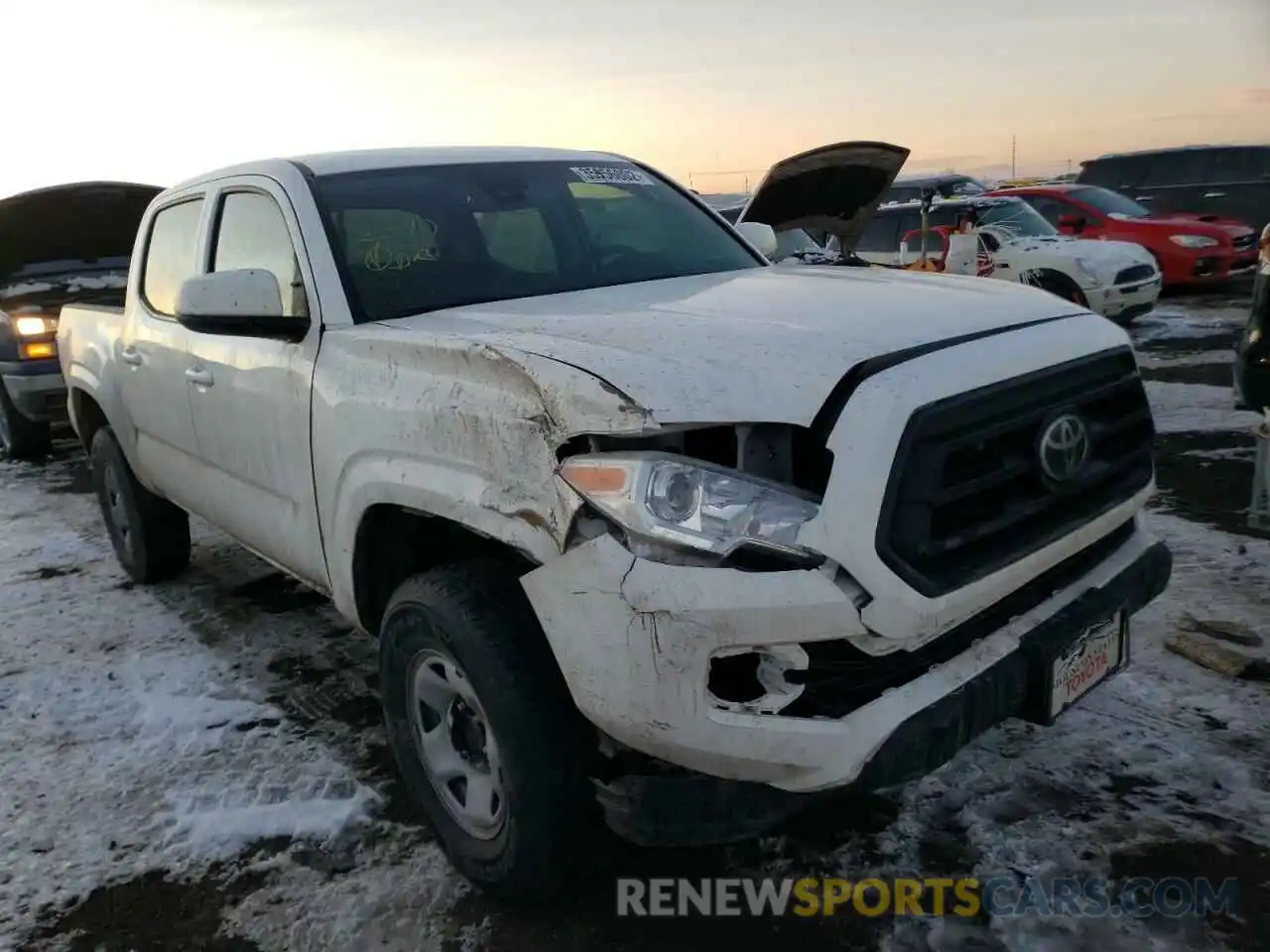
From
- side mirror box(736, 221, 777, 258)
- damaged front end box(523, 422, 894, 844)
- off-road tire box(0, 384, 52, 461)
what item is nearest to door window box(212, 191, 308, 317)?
damaged front end box(523, 422, 894, 844)

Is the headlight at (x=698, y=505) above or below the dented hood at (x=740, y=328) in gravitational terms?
below

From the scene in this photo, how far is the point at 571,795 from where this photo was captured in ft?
7.43

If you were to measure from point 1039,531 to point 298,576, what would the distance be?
2289 millimetres

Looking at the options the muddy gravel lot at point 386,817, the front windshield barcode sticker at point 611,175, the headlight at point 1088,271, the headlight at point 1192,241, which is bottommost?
the muddy gravel lot at point 386,817

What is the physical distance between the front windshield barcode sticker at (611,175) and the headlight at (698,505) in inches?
82.7

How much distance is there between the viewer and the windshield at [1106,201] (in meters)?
13.0

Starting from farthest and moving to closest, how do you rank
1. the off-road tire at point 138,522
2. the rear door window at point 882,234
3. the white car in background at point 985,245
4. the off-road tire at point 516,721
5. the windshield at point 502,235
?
the rear door window at point 882,234 → the white car in background at point 985,245 → the off-road tire at point 138,522 → the windshield at point 502,235 → the off-road tire at point 516,721

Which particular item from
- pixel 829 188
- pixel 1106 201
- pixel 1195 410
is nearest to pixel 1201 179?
pixel 1106 201

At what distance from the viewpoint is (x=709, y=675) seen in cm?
197

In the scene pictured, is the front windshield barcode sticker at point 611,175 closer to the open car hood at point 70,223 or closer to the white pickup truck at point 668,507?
the white pickup truck at point 668,507

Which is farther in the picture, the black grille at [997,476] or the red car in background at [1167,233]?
the red car in background at [1167,233]

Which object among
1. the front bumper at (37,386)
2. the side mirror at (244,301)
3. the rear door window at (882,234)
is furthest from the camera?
the rear door window at (882,234)

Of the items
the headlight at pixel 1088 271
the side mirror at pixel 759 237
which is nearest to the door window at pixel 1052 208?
the headlight at pixel 1088 271

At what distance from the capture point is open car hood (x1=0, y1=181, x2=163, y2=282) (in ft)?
28.0
